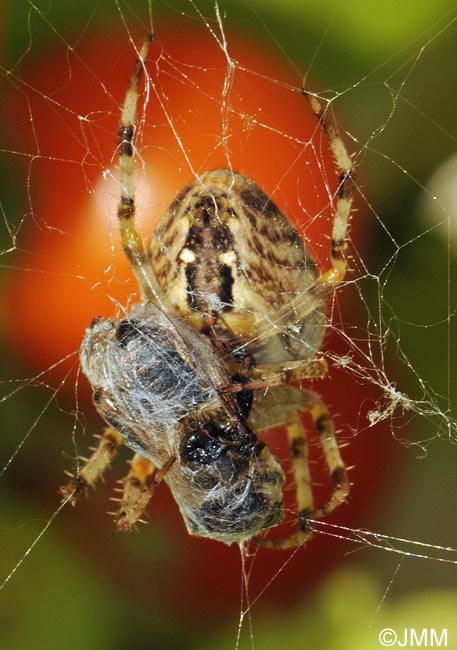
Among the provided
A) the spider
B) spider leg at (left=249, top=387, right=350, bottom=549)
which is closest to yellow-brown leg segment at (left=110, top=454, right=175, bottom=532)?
the spider

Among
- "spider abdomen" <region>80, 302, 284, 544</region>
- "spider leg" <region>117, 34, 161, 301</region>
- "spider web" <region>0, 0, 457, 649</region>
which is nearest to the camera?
"spider abdomen" <region>80, 302, 284, 544</region>

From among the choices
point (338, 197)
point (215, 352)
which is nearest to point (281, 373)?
point (215, 352)

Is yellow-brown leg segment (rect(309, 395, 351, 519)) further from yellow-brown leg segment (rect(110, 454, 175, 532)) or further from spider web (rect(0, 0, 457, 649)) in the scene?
yellow-brown leg segment (rect(110, 454, 175, 532))

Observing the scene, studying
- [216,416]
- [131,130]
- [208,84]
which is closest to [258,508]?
[216,416]

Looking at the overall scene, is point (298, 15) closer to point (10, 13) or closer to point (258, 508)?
point (10, 13)

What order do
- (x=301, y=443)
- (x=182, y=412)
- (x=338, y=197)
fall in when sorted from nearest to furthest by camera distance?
(x=182, y=412) < (x=338, y=197) < (x=301, y=443)

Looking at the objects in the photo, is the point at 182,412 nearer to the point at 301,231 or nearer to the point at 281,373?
the point at 281,373
